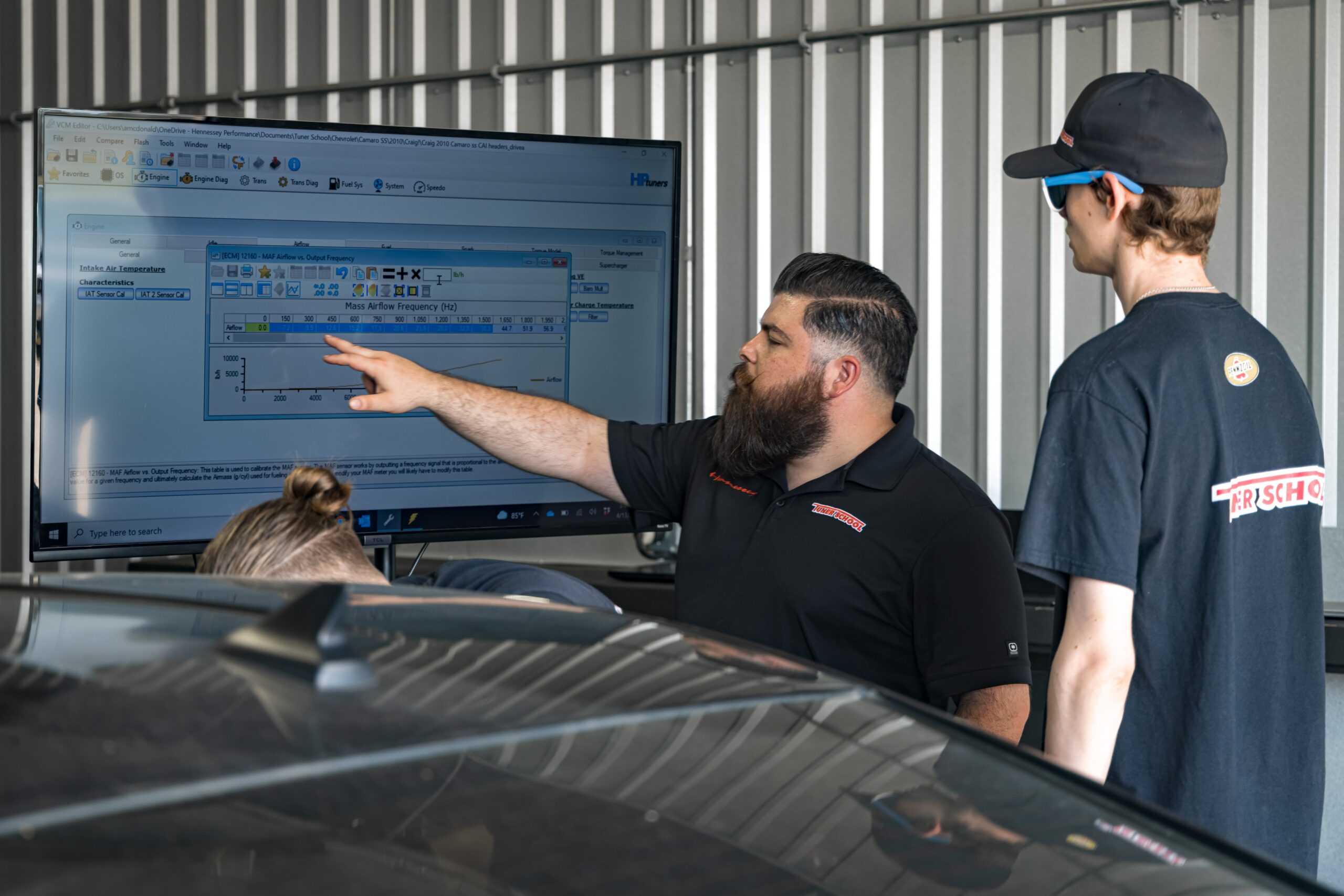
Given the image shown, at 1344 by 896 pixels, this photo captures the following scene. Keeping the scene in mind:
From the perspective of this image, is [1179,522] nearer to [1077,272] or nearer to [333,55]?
[1077,272]

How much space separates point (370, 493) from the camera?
272 cm

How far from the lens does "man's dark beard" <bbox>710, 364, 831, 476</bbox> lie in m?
2.45

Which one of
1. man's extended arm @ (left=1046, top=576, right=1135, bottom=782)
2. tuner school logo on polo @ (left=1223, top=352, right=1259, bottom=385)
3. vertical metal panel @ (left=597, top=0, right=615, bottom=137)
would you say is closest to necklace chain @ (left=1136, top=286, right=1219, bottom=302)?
tuner school logo on polo @ (left=1223, top=352, right=1259, bottom=385)

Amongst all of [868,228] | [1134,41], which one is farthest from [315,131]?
[1134,41]

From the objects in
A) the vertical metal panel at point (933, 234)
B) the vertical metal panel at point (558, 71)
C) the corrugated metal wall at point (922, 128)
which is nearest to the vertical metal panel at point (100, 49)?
the corrugated metal wall at point (922, 128)

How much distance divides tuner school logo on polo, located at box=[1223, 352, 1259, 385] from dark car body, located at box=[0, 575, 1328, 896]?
3.06 feet

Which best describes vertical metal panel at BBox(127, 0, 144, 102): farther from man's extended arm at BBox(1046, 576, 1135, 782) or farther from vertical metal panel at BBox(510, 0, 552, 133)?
man's extended arm at BBox(1046, 576, 1135, 782)

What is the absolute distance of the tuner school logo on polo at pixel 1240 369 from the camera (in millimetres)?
1699

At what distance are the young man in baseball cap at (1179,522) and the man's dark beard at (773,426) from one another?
762 millimetres

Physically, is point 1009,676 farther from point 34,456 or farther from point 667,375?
point 34,456

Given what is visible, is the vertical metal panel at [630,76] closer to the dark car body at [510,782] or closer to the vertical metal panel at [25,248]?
the vertical metal panel at [25,248]

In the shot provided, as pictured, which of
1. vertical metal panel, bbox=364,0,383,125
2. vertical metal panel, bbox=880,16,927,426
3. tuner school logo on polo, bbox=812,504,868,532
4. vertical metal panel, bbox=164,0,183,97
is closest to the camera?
tuner school logo on polo, bbox=812,504,868,532

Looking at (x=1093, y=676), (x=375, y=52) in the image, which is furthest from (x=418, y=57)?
(x=1093, y=676)

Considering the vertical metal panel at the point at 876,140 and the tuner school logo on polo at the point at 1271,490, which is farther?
the vertical metal panel at the point at 876,140
